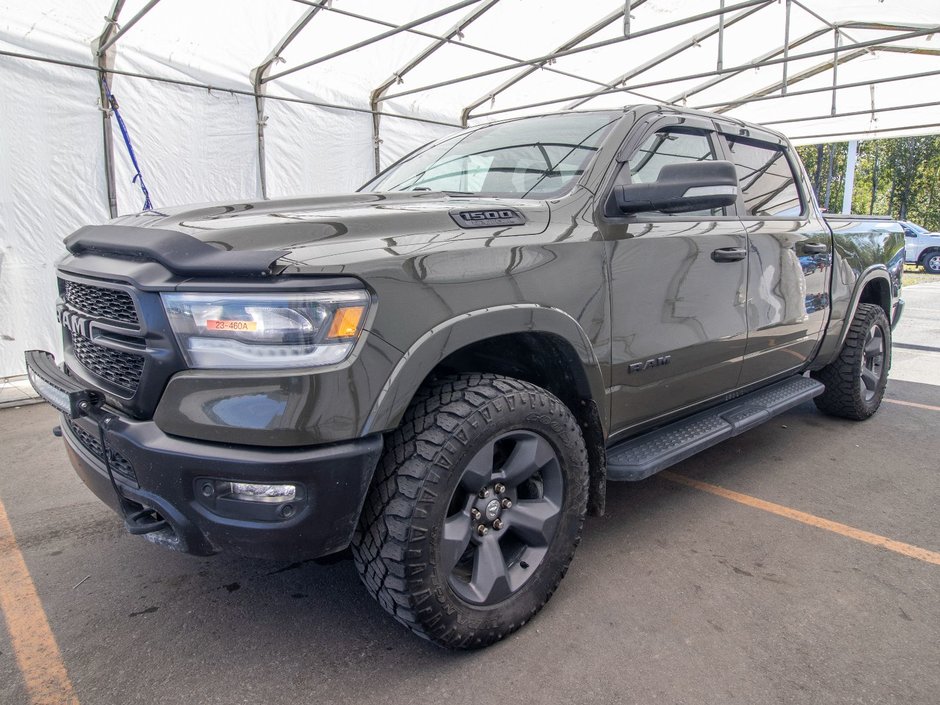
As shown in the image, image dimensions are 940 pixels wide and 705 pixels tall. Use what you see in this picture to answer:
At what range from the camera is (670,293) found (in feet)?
8.73

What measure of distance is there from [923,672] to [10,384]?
6700mm

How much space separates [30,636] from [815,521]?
10.6 feet

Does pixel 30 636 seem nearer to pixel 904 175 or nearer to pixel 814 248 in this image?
pixel 814 248

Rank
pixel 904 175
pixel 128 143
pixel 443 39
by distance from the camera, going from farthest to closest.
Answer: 1. pixel 904 175
2. pixel 443 39
3. pixel 128 143

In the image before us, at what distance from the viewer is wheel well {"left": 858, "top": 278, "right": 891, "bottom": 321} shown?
4.66m

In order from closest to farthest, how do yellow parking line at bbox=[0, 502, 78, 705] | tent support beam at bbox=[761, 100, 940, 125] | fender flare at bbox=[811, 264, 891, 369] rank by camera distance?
yellow parking line at bbox=[0, 502, 78, 705], fender flare at bbox=[811, 264, 891, 369], tent support beam at bbox=[761, 100, 940, 125]

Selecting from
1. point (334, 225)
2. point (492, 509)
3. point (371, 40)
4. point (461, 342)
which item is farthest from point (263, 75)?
point (492, 509)

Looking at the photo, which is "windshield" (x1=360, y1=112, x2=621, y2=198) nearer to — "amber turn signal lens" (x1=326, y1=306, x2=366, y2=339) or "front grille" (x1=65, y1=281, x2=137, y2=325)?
"amber turn signal lens" (x1=326, y1=306, x2=366, y2=339)

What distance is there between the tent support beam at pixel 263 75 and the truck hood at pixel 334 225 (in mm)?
5242

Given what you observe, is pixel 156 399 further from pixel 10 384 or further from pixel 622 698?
pixel 10 384

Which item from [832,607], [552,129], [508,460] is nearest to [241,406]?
[508,460]

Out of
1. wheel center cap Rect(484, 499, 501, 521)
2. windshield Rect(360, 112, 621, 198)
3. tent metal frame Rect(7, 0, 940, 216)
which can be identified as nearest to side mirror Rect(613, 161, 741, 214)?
windshield Rect(360, 112, 621, 198)

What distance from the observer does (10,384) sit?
5.80 m

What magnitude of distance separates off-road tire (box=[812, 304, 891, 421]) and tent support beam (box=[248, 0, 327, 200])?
5659 mm
